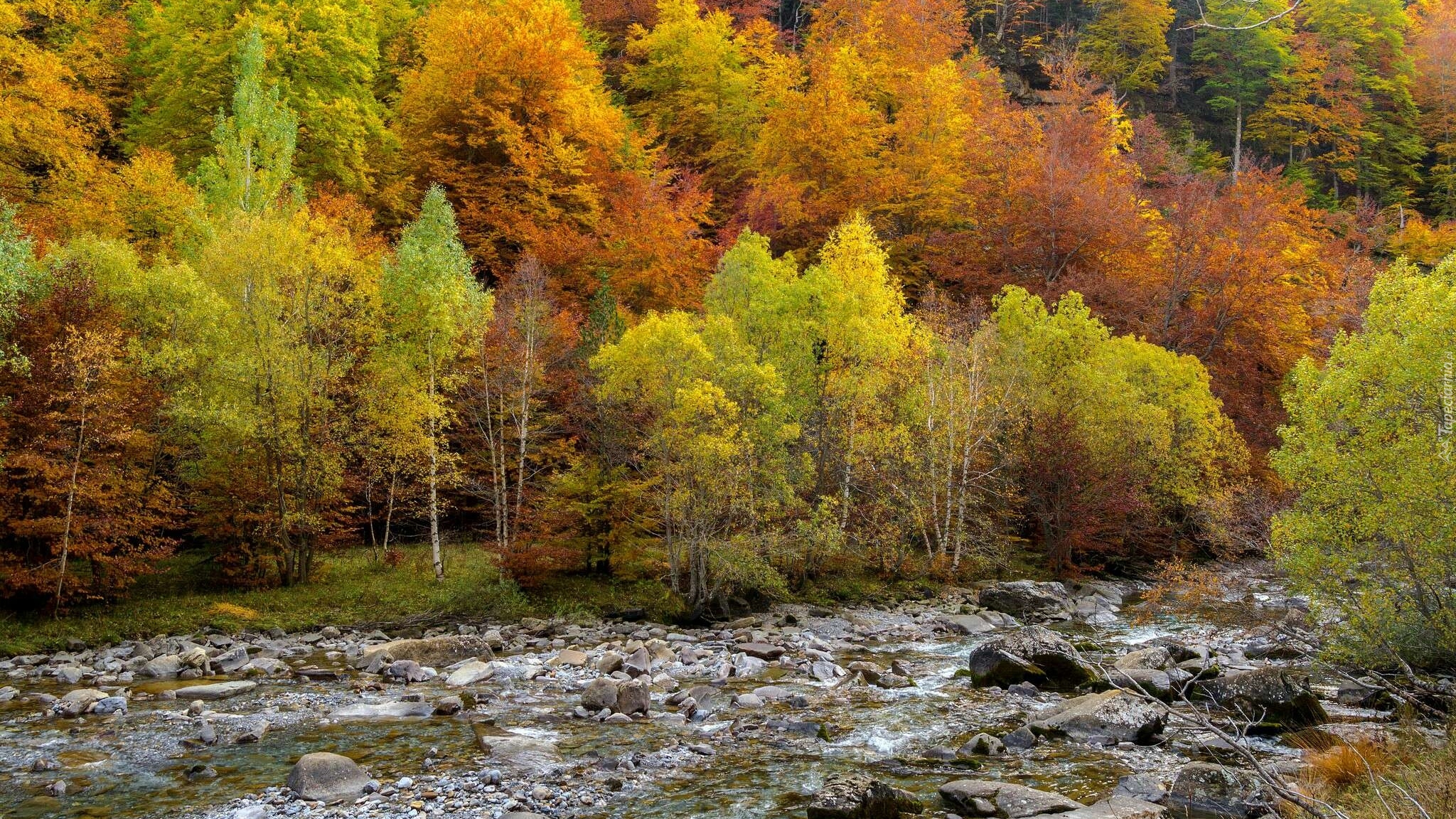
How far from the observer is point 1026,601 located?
2888 centimetres

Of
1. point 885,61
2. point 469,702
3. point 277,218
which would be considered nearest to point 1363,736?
point 469,702

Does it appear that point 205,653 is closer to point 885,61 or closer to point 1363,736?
point 1363,736

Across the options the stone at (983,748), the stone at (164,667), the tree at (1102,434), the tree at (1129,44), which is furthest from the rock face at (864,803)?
the tree at (1129,44)

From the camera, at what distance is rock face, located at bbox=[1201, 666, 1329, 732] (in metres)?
14.8

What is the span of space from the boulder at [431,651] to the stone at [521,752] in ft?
22.0

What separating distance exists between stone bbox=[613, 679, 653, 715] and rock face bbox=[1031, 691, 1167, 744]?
22.9ft

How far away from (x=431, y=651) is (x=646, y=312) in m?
19.4

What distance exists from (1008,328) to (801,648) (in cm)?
1911

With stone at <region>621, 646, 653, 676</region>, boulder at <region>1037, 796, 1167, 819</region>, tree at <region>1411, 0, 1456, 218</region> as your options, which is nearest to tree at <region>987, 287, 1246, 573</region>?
stone at <region>621, 646, 653, 676</region>

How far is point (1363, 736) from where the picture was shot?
1271cm

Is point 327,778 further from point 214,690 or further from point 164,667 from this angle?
point 164,667

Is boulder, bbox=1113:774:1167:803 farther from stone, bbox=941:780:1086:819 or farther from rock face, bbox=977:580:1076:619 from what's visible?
rock face, bbox=977:580:1076:619

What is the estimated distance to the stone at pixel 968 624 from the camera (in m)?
26.1

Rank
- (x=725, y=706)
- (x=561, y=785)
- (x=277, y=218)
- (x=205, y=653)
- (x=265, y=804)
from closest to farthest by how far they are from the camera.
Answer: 1. (x=265, y=804)
2. (x=561, y=785)
3. (x=725, y=706)
4. (x=205, y=653)
5. (x=277, y=218)
